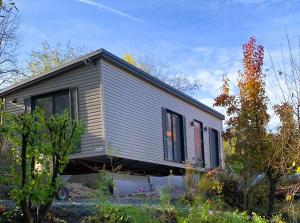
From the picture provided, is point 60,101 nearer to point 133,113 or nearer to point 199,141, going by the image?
point 133,113

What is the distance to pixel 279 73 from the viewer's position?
7.50 meters

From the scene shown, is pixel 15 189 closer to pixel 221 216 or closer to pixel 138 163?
pixel 221 216

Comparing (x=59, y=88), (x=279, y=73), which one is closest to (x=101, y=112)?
(x=59, y=88)

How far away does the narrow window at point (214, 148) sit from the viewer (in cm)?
2198

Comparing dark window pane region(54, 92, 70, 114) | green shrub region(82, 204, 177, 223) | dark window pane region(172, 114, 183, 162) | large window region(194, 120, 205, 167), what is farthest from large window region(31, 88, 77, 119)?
green shrub region(82, 204, 177, 223)

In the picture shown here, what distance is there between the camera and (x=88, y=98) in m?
14.2

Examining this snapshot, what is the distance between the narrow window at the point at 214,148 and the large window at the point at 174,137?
3481 mm

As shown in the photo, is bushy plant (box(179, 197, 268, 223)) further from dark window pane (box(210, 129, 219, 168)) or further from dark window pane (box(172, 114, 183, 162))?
dark window pane (box(210, 129, 219, 168))

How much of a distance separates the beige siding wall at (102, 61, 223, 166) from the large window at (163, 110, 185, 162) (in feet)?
0.92

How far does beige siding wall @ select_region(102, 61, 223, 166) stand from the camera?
1420cm

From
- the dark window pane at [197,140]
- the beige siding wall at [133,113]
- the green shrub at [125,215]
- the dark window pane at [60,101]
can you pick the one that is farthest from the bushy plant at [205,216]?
the dark window pane at [197,140]

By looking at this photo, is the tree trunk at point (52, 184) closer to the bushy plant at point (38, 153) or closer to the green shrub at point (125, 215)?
the bushy plant at point (38, 153)

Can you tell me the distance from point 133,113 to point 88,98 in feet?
5.90

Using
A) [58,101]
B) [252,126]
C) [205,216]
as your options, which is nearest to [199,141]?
[58,101]
